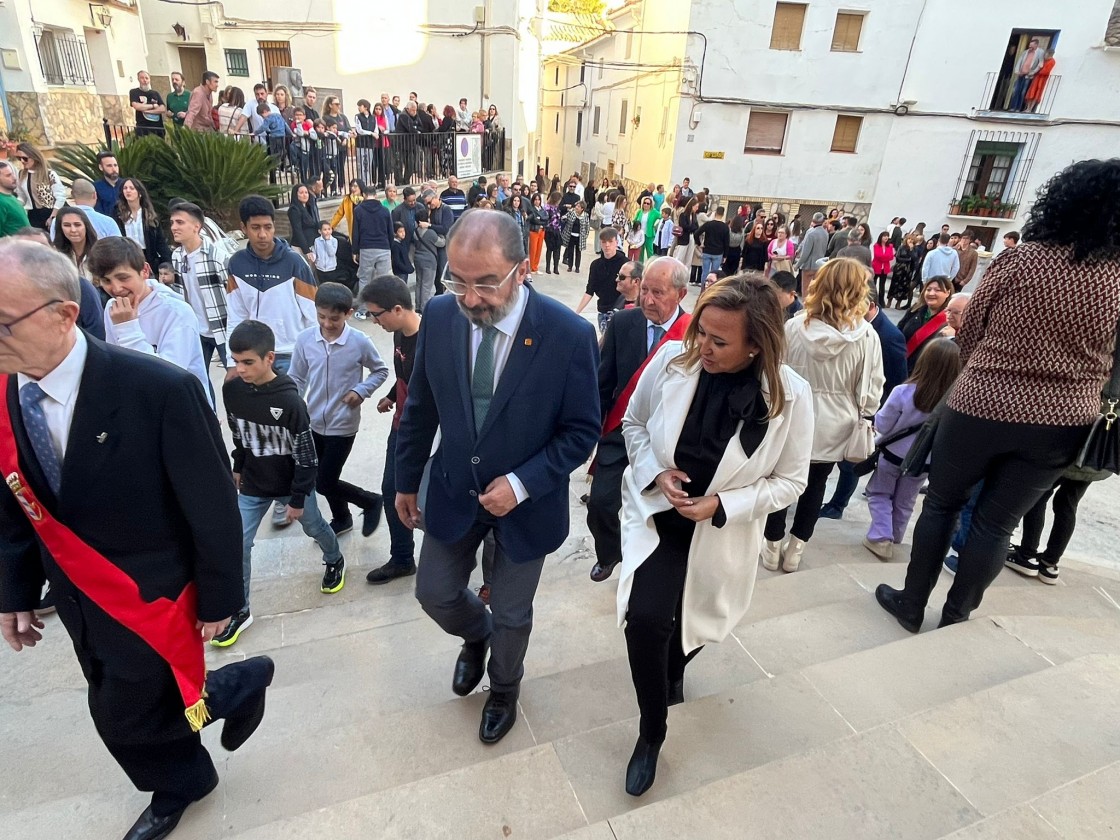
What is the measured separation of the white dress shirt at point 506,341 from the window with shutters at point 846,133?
67.8 feet

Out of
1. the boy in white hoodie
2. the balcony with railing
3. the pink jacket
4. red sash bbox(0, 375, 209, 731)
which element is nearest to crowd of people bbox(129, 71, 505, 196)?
the boy in white hoodie

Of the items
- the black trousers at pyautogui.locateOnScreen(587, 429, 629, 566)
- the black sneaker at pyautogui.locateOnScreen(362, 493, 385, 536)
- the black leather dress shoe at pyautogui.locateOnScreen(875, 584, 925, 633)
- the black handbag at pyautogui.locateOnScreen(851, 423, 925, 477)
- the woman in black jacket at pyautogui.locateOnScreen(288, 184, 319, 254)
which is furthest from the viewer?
the woman in black jacket at pyautogui.locateOnScreen(288, 184, 319, 254)

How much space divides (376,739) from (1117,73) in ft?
81.2

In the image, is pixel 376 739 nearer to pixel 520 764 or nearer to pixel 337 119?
pixel 520 764

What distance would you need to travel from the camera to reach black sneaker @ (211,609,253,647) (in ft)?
10.1

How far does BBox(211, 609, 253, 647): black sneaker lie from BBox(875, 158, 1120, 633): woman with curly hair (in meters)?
3.26

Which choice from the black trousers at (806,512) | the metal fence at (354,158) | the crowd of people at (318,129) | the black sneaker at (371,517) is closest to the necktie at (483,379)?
the black trousers at (806,512)

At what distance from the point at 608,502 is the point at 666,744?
99 centimetres

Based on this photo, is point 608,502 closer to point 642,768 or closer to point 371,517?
point 642,768

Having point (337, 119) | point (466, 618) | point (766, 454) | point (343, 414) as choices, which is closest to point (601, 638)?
point (466, 618)

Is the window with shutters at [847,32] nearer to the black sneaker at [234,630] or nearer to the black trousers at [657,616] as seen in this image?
the black trousers at [657,616]

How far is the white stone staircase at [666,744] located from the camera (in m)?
1.83

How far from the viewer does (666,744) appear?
2223 millimetres

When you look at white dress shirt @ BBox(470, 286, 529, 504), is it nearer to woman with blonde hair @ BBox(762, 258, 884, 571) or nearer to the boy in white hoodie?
woman with blonde hair @ BBox(762, 258, 884, 571)
